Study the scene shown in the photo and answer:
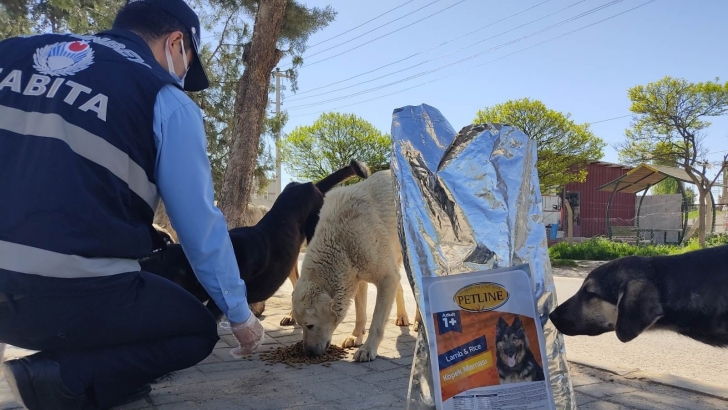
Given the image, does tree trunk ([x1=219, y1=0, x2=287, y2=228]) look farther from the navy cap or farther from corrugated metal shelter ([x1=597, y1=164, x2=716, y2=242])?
corrugated metal shelter ([x1=597, y1=164, x2=716, y2=242])

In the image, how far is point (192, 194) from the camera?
221 cm

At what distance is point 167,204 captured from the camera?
87.7 inches

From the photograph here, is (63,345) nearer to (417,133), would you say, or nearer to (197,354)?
(197,354)

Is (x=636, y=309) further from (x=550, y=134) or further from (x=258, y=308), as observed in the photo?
(x=550, y=134)

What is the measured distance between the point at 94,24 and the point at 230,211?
4.01 m

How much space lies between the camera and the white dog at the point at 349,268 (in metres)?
4.94

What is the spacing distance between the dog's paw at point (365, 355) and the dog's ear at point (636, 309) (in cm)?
229

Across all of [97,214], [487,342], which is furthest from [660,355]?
[97,214]

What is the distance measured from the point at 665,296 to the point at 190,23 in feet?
10.3

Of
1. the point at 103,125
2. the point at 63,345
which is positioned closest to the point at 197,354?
the point at 63,345

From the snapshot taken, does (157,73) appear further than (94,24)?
No

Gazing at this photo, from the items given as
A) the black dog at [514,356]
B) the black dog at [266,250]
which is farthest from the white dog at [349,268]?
the black dog at [514,356]

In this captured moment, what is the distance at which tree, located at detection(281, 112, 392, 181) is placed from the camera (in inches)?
1123

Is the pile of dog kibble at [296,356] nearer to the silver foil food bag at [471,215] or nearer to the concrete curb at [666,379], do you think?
the concrete curb at [666,379]
